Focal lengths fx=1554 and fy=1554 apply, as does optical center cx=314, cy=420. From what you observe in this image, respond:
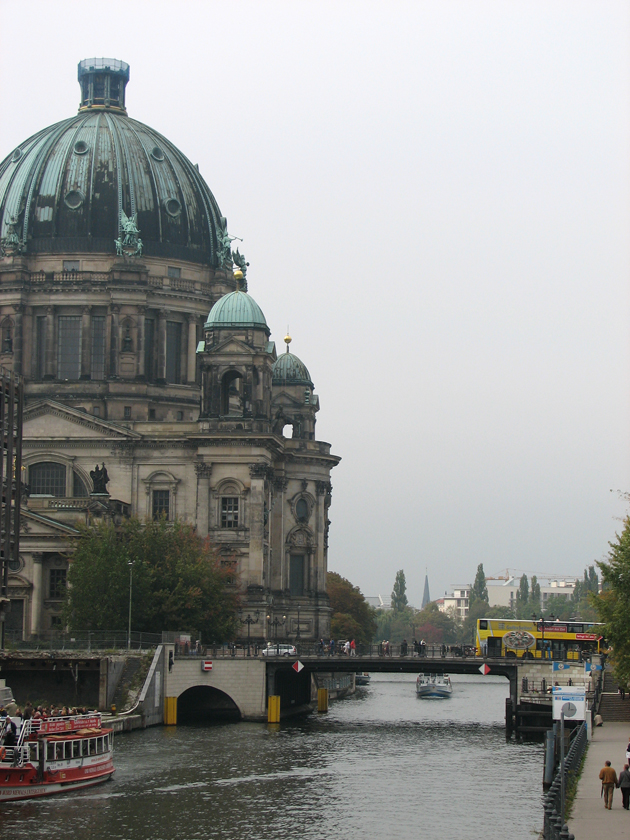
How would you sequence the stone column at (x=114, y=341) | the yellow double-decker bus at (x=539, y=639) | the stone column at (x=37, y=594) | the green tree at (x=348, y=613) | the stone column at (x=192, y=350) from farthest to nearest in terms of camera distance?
the green tree at (x=348, y=613) < the stone column at (x=192, y=350) < the stone column at (x=114, y=341) < the stone column at (x=37, y=594) < the yellow double-decker bus at (x=539, y=639)

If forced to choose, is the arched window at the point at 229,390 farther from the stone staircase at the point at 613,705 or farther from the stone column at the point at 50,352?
the stone staircase at the point at 613,705

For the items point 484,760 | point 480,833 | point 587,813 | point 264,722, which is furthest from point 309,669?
point 587,813

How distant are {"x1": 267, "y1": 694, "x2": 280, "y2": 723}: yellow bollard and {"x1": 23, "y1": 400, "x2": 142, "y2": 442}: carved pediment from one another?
33.3 metres

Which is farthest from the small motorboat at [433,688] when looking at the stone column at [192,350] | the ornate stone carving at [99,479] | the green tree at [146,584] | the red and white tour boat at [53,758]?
the red and white tour boat at [53,758]

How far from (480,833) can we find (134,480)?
2873 inches

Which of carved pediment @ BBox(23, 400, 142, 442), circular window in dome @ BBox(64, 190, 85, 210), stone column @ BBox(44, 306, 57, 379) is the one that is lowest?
carved pediment @ BBox(23, 400, 142, 442)

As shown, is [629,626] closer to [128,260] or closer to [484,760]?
[484,760]

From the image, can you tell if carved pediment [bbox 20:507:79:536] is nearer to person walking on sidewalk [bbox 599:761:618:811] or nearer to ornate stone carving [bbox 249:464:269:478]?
ornate stone carving [bbox 249:464:269:478]

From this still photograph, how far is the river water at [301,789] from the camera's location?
59.0 meters

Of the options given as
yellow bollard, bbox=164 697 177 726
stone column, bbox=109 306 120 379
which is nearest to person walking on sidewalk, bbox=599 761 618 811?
yellow bollard, bbox=164 697 177 726

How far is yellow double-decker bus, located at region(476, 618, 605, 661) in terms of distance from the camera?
109375 millimetres

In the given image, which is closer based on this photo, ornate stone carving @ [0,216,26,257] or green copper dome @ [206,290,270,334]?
green copper dome @ [206,290,270,334]

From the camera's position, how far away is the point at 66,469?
5025 inches

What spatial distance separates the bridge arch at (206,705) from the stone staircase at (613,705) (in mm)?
24275
